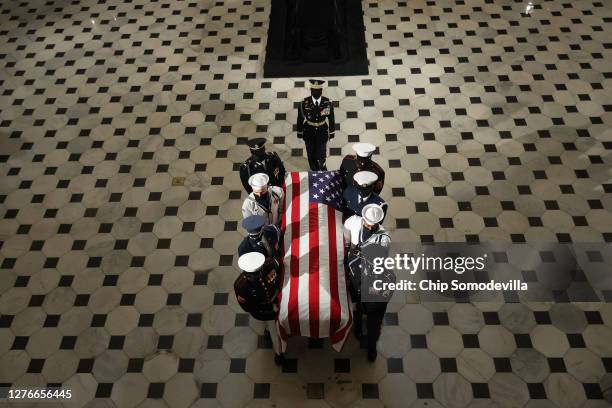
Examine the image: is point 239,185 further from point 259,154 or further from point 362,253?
point 362,253

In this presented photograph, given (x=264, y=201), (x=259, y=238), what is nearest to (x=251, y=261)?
(x=259, y=238)

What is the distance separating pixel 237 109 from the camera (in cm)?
679

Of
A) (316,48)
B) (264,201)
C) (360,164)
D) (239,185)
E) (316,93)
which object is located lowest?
(239,185)

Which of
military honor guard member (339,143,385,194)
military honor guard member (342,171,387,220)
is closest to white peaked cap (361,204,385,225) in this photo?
military honor guard member (342,171,387,220)

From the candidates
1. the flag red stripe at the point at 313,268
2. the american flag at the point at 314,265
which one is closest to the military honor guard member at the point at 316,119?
the american flag at the point at 314,265

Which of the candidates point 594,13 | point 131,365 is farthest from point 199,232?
point 594,13

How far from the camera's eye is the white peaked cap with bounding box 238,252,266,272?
3.46 meters

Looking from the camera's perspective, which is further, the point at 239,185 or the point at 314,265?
the point at 239,185

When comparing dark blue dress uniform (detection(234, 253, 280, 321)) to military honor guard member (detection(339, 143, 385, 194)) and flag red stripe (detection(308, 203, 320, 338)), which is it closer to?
flag red stripe (detection(308, 203, 320, 338))

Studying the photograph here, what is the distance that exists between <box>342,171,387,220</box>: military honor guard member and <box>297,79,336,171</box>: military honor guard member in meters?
1.15

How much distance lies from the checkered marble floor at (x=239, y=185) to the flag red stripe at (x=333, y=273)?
95 centimetres

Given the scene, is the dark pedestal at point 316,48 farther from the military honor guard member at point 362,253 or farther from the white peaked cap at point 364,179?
the military honor guard member at point 362,253

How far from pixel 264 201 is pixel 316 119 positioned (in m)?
1.40

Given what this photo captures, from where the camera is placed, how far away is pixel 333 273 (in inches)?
149
